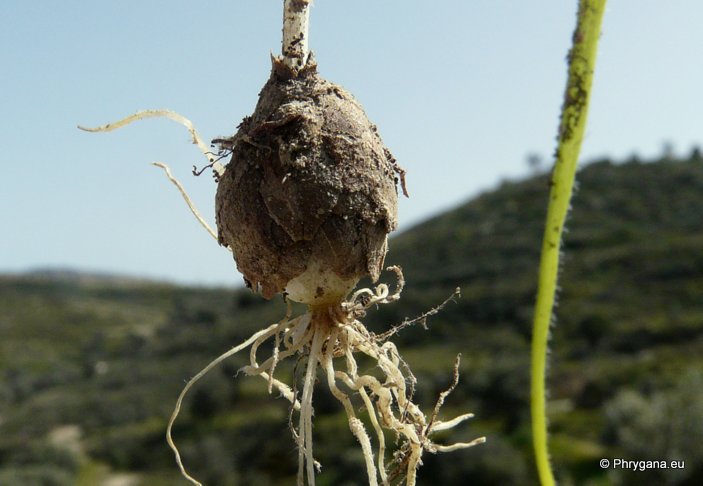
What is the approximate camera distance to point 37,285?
307ft

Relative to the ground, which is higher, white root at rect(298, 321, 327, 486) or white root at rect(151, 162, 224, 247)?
white root at rect(151, 162, 224, 247)

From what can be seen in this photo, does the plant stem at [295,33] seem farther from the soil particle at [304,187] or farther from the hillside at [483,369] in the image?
the hillside at [483,369]

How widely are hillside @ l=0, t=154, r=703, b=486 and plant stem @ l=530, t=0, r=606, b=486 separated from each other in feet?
46.2

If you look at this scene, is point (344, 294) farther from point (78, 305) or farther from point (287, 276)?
point (78, 305)

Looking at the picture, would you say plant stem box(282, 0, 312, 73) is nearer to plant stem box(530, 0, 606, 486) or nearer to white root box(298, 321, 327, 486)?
white root box(298, 321, 327, 486)

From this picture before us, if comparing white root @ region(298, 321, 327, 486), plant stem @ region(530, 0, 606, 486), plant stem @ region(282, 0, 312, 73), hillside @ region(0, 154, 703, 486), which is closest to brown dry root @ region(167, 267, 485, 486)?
white root @ region(298, 321, 327, 486)

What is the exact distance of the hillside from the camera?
25.5 metres

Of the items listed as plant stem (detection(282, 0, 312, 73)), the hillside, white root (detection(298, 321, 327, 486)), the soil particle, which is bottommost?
white root (detection(298, 321, 327, 486))

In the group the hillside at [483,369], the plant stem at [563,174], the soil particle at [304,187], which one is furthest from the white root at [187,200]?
the hillside at [483,369]

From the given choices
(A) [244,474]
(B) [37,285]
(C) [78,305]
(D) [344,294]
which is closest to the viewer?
(D) [344,294]

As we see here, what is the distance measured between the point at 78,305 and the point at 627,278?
6616 centimetres

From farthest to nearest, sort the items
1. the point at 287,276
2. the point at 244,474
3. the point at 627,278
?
the point at 627,278 < the point at 244,474 < the point at 287,276

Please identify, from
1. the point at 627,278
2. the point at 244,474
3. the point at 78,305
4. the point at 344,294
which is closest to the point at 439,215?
the point at 627,278

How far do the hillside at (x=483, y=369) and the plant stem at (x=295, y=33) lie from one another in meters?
13.6
